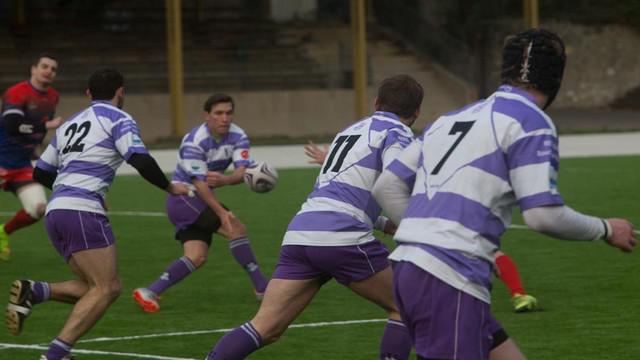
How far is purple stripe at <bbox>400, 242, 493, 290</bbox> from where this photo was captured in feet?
17.6

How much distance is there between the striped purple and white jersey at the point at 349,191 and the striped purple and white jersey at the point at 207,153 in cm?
376

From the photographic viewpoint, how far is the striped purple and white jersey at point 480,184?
526 centimetres

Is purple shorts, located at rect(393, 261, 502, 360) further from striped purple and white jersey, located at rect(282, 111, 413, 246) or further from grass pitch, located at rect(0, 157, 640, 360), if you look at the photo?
grass pitch, located at rect(0, 157, 640, 360)

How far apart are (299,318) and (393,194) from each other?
495 cm

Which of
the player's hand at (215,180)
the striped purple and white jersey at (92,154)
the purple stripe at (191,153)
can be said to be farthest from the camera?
the purple stripe at (191,153)

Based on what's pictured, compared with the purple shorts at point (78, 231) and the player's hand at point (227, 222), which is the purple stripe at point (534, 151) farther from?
the player's hand at point (227, 222)

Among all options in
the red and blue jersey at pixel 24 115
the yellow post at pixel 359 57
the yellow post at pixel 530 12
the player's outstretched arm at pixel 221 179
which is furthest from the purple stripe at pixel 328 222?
the yellow post at pixel 530 12

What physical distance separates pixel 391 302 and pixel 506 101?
92.4 inches

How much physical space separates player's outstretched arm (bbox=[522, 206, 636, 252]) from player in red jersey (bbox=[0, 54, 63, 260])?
8.60m

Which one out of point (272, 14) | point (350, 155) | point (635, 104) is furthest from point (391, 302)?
point (635, 104)

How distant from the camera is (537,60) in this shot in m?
5.39

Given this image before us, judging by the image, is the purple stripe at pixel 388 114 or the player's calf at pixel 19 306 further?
the player's calf at pixel 19 306

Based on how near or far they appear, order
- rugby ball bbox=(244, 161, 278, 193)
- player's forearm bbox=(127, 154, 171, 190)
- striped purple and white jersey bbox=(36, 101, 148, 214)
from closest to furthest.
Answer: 1. player's forearm bbox=(127, 154, 171, 190)
2. striped purple and white jersey bbox=(36, 101, 148, 214)
3. rugby ball bbox=(244, 161, 278, 193)

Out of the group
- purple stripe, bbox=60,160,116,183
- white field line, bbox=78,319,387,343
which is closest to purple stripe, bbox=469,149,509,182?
purple stripe, bbox=60,160,116,183
